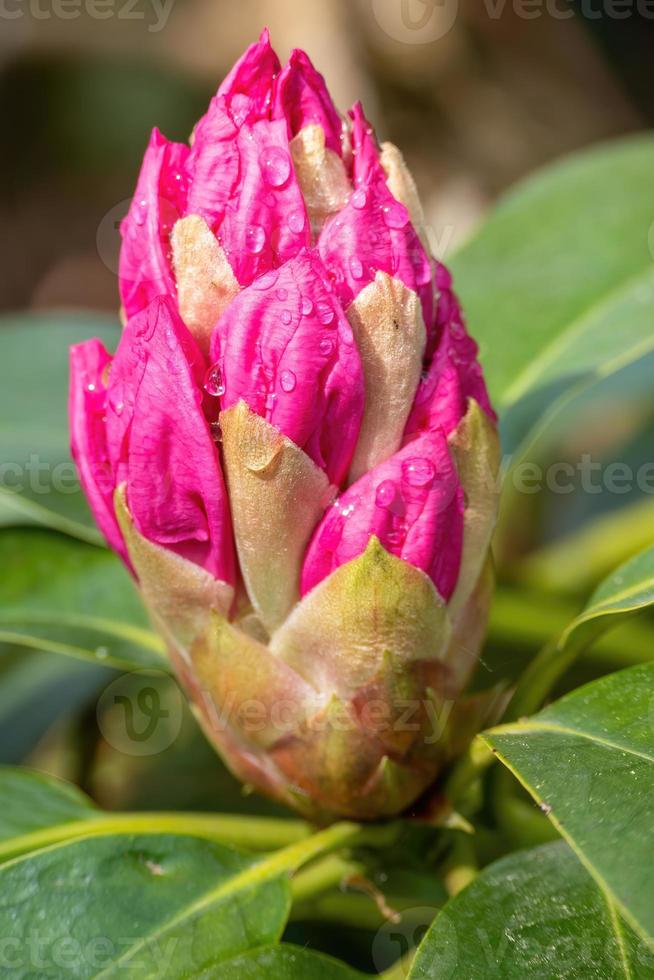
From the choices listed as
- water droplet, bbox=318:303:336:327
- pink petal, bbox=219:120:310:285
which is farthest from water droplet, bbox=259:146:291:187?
water droplet, bbox=318:303:336:327

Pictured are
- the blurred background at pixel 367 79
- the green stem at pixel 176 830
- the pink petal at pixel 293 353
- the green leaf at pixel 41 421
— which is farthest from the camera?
the blurred background at pixel 367 79

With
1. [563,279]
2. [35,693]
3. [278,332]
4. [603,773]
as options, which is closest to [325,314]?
[278,332]

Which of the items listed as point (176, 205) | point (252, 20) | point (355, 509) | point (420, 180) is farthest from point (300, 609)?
point (252, 20)

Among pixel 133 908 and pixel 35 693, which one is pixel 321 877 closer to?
pixel 133 908

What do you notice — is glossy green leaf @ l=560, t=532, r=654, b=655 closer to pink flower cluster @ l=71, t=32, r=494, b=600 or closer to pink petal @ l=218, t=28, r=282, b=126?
pink flower cluster @ l=71, t=32, r=494, b=600

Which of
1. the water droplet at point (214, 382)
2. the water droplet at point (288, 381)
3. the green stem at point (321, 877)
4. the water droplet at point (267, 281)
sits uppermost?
the water droplet at point (267, 281)

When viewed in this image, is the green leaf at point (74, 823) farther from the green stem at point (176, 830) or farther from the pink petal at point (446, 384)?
the pink petal at point (446, 384)

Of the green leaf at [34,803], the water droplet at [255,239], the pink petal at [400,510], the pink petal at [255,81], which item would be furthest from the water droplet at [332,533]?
the green leaf at [34,803]

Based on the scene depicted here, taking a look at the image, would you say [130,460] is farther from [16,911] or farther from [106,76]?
[106,76]
